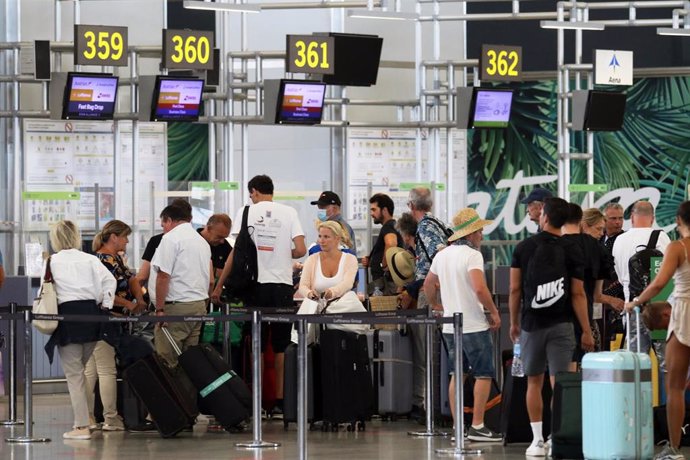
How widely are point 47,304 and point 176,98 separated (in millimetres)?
6448

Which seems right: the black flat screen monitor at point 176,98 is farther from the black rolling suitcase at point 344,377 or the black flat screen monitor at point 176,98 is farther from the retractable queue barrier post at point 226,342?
the black rolling suitcase at point 344,377

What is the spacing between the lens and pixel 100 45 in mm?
15281

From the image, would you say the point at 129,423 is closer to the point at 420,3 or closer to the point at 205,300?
the point at 205,300

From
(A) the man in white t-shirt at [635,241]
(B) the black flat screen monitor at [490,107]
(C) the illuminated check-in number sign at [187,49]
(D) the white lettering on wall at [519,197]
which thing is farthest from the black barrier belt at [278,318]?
(D) the white lettering on wall at [519,197]

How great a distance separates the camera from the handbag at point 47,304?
364 inches

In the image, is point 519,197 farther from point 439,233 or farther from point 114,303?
point 114,303

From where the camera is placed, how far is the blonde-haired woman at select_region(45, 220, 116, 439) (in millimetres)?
9398

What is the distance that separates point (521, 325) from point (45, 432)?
142 inches

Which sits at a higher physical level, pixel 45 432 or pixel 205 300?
pixel 205 300

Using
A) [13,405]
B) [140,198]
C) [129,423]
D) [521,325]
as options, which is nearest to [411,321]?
[521,325]

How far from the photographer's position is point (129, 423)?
10.1m

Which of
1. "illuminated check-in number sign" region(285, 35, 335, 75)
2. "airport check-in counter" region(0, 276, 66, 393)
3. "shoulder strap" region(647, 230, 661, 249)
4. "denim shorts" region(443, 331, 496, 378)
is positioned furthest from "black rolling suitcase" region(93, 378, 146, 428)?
"illuminated check-in number sign" region(285, 35, 335, 75)

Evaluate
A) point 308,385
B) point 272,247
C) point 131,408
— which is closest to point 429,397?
point 308,385

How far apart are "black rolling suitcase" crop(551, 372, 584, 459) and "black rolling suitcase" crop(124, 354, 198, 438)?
9.11 ft
